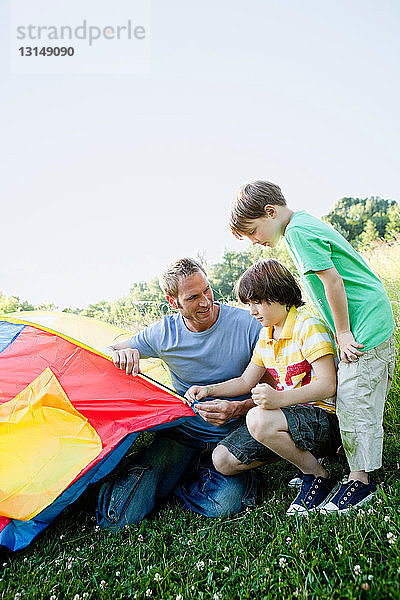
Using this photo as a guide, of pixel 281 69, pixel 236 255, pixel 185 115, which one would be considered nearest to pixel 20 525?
pixel 236 255

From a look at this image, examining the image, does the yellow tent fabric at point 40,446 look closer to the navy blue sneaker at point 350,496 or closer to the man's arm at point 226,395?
the man's arm at point 226,395

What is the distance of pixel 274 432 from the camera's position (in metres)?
2.47

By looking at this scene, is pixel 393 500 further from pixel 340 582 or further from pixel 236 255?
pixel 236 255

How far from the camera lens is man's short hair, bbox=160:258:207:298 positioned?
290cm

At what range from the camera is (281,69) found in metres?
13.5

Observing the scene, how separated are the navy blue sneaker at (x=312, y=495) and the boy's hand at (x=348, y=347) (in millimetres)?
608

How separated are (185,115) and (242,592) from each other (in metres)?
16.3

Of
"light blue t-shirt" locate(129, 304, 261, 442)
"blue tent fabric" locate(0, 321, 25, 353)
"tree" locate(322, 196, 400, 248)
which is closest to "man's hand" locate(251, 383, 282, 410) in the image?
"light blue t-shirt" locate(129, 304, 261, 442)

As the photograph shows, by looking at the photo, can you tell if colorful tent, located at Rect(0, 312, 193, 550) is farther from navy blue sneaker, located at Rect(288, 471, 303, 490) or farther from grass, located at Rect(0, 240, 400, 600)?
navy blue sneaker, located at Rect(288, 471, 303, 490)

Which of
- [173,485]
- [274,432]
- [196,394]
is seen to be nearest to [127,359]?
[196,394]

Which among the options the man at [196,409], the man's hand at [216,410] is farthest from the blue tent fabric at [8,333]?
the man's hand at [216,410]

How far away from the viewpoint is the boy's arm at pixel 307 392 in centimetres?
244

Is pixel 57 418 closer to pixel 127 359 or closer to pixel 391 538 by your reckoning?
pixel 127 359

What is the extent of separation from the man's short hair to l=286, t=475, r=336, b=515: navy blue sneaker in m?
1.15
